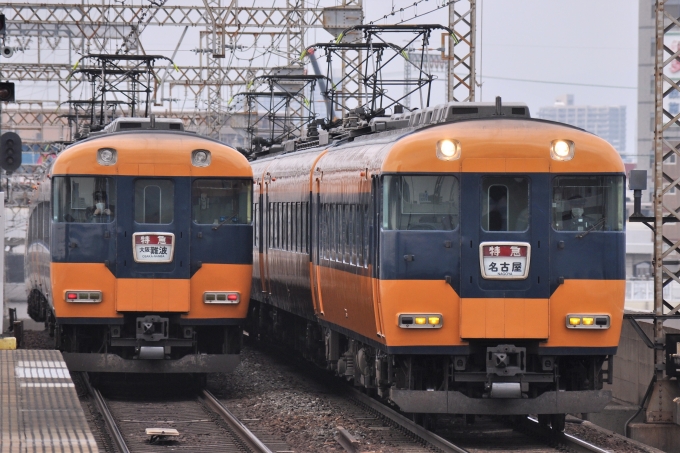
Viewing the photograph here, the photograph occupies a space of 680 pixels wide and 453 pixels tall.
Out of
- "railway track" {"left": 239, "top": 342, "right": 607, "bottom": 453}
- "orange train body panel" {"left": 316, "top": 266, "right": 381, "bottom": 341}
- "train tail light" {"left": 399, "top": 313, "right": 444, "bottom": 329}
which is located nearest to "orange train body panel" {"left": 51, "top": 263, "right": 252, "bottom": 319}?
"orange train body panel" {"left": 316, "top": 266, "right": 381, "bottom": 341}

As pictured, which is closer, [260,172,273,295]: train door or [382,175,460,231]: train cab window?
[382,175,460,231]: train cab window

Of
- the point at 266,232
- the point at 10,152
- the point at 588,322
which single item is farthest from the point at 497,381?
the point at 10,152

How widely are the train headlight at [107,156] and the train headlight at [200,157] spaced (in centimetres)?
90

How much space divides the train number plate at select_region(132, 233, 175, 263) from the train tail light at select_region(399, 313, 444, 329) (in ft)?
14.1

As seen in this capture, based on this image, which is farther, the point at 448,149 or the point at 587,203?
the point at 587,203

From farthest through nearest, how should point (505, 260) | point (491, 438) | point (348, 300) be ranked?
point (348, 300), point (491, 438), point (505, 260)

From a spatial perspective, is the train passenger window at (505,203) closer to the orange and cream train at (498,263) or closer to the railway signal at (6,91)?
the orange and cream train at (498,263)

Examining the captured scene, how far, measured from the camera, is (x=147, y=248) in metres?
15.5

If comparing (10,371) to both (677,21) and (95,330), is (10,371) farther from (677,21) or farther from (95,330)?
(677,21)

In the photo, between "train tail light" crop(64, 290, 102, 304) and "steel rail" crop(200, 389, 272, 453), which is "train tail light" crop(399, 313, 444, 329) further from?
"train tail light" crop(64, 290, 102, 304)

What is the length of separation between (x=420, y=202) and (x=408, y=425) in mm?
2368

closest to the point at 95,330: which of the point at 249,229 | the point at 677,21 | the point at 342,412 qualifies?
the point at 249,229

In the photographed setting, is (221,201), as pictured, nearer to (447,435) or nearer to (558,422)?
(447,435)

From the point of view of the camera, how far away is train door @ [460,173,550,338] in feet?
39.6
